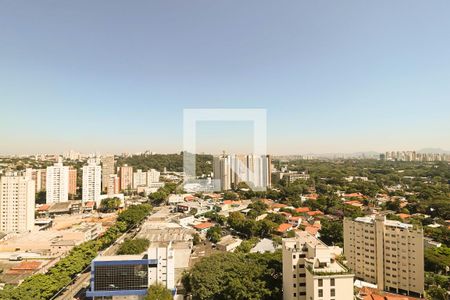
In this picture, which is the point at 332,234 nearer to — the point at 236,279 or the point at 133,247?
the point at 236,279

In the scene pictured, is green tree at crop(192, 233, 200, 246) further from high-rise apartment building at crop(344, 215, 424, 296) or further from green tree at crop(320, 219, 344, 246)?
high-rise apartment building at crop(344, 215, 424, 296)

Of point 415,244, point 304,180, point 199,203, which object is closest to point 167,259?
point 415,244

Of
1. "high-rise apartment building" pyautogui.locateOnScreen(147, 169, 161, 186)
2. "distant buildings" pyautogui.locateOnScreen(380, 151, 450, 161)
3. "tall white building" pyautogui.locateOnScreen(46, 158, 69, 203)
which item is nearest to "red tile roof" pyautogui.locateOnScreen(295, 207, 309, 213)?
"high-rise apartment building" pyautogui.locateOnScreen(147, 169, 161, 186)

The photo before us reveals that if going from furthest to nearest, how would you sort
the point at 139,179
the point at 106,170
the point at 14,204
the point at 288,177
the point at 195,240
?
the point at 288,177 < the point at 139,179 < the point at 106,170 < the point at 14,204 < the point at 195,240

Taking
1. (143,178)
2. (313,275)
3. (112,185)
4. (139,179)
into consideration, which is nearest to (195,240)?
(313,275)

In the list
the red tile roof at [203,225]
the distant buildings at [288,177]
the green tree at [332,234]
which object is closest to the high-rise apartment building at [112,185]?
the red tile roof at [203,225]

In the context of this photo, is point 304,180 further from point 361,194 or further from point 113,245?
point 113,245
